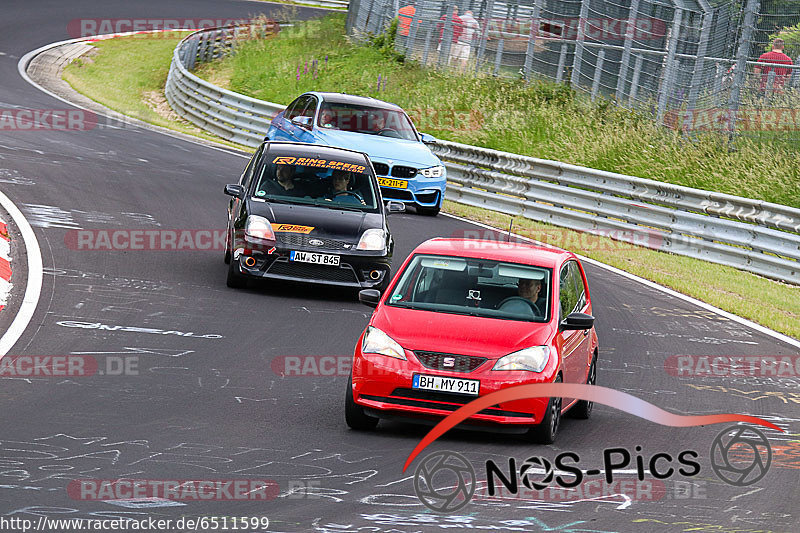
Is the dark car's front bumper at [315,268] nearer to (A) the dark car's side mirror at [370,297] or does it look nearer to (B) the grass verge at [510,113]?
(A) the dark car's side mirror at [370,297]

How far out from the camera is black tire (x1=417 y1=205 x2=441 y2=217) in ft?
72.0

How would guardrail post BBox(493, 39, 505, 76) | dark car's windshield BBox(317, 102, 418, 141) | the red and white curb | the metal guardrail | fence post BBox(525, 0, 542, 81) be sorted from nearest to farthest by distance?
the red and white curb < the metal guardrail < dark car's windshield BBox(317, 102, 418, 141) < fence post BBox(525, 0, 542, 81) < guardrail post BBox(493, 39, 505, 76)

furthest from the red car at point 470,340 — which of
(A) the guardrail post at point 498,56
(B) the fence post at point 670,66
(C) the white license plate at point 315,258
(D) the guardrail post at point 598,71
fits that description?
(A) the guardrail post at point 498,56

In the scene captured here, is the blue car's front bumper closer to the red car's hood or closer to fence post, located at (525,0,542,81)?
fence post, located at (525,0,542,81)

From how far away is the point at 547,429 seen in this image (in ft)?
28.7

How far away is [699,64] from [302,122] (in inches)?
308

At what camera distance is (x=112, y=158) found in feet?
78.9

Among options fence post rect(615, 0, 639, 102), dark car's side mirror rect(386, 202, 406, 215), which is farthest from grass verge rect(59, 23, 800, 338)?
fence post rect(615, 0, 639, 102)

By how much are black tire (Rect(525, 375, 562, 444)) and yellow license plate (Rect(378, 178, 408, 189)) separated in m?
12.6

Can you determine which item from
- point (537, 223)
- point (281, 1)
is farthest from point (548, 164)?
point (281, 1)

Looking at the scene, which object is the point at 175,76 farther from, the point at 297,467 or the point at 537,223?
the point at 297,467

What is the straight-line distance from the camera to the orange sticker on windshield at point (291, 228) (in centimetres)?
1412

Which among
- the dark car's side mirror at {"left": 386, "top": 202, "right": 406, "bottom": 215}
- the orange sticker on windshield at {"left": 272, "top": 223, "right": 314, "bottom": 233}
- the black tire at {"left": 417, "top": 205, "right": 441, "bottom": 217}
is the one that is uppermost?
the dark car's side mirror at {"left": 386, "top": 202, "right": 406, "bottom": 215}

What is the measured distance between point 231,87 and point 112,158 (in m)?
14.7
